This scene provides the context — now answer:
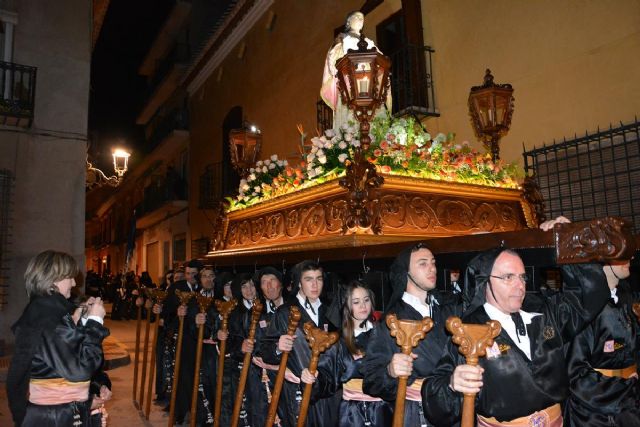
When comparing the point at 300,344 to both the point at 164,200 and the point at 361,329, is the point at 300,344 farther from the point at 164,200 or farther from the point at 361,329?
the point at 164,200

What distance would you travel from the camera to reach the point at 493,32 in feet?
23.4

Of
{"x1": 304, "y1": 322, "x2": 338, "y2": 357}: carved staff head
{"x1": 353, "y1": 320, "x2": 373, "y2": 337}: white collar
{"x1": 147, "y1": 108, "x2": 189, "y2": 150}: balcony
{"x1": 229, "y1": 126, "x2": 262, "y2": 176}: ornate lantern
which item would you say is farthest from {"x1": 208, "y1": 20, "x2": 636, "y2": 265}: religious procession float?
{"x1": 147, "y1": 108, "x2": 189, "y2": 150}: balcony

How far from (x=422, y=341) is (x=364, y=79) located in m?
2.18

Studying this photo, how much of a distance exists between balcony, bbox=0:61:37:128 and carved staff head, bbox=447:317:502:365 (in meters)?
9.23

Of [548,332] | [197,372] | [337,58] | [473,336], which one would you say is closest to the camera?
[473,336]

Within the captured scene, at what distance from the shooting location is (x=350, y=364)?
349cm

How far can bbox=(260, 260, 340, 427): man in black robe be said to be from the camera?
→ 155 inches

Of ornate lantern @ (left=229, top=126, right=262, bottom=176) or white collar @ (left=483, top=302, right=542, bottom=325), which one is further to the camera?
ornate lantern @ (left=229, top=126, right=262, bottom=176)

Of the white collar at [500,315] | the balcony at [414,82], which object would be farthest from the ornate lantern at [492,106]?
the white collar at [500,315]

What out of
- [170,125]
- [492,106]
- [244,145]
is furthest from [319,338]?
[170,125]

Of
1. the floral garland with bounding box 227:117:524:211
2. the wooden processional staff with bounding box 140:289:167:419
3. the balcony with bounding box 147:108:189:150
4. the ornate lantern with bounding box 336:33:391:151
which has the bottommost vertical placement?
the wooden processional staff with bounding box 140:289:167:419

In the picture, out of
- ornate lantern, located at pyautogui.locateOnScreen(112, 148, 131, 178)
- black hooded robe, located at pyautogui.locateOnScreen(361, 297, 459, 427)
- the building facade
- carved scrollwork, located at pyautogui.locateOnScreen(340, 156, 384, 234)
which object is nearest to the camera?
black hooded robe, located at pyautogui.locateOnScreen(361, 297, 459, 427)

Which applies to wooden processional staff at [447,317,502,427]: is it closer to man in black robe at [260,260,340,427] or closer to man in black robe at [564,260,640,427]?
man in black robe at [564,260,640,427]

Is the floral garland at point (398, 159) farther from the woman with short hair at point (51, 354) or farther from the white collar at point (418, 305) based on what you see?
the woman with short hair at point (51, 354)
